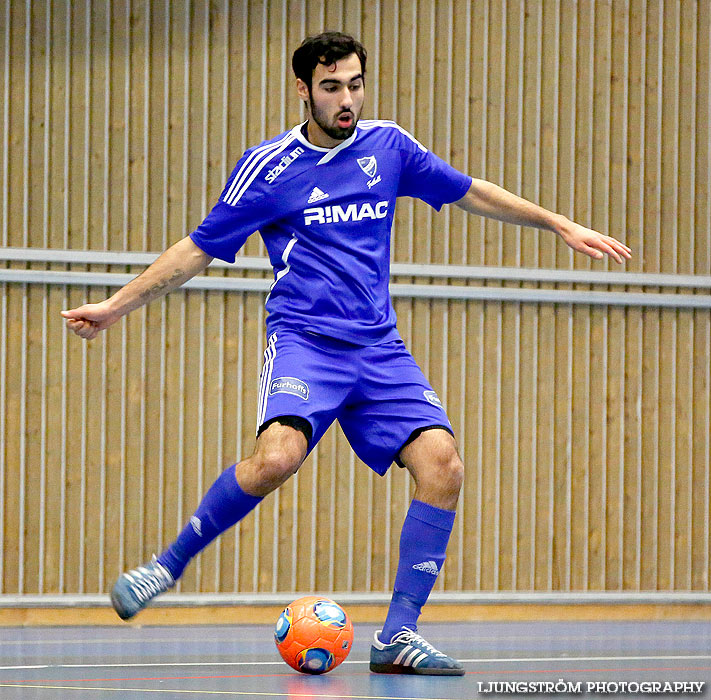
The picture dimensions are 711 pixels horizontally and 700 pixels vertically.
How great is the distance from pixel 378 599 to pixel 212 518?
10.9 feet

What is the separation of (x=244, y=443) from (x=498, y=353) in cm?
174

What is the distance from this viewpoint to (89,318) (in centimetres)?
403

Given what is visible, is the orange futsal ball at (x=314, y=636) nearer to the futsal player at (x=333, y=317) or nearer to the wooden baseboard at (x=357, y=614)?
the futsal player at (x=333, y=317)

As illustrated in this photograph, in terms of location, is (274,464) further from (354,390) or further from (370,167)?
(370,167)

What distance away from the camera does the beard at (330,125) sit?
410cm

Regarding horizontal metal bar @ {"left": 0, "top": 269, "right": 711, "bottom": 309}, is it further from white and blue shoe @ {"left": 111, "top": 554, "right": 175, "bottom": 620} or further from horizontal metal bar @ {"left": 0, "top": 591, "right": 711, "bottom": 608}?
white and blue shoe @ {"left": 111, "top": 554, "right": 175, "bottom": 620}

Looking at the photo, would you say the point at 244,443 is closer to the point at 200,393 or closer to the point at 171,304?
the point at 200,393

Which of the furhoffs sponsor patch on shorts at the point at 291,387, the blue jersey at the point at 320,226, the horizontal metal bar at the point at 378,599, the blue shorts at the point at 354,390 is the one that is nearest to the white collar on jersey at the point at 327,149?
the blue jersey at the point at 320,226

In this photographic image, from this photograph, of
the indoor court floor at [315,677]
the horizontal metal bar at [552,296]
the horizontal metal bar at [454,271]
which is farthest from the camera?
the horizontal metal bar at [552,296]

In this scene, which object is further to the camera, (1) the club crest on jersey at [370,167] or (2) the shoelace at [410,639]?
(1) the club crest on jersey at [370,167]

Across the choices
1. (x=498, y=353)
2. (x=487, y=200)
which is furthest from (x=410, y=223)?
(x=487, y=200)

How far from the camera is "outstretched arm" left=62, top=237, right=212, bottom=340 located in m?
4.02

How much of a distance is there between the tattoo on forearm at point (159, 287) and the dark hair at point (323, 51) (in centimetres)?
84

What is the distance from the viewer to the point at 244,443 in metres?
7.09
